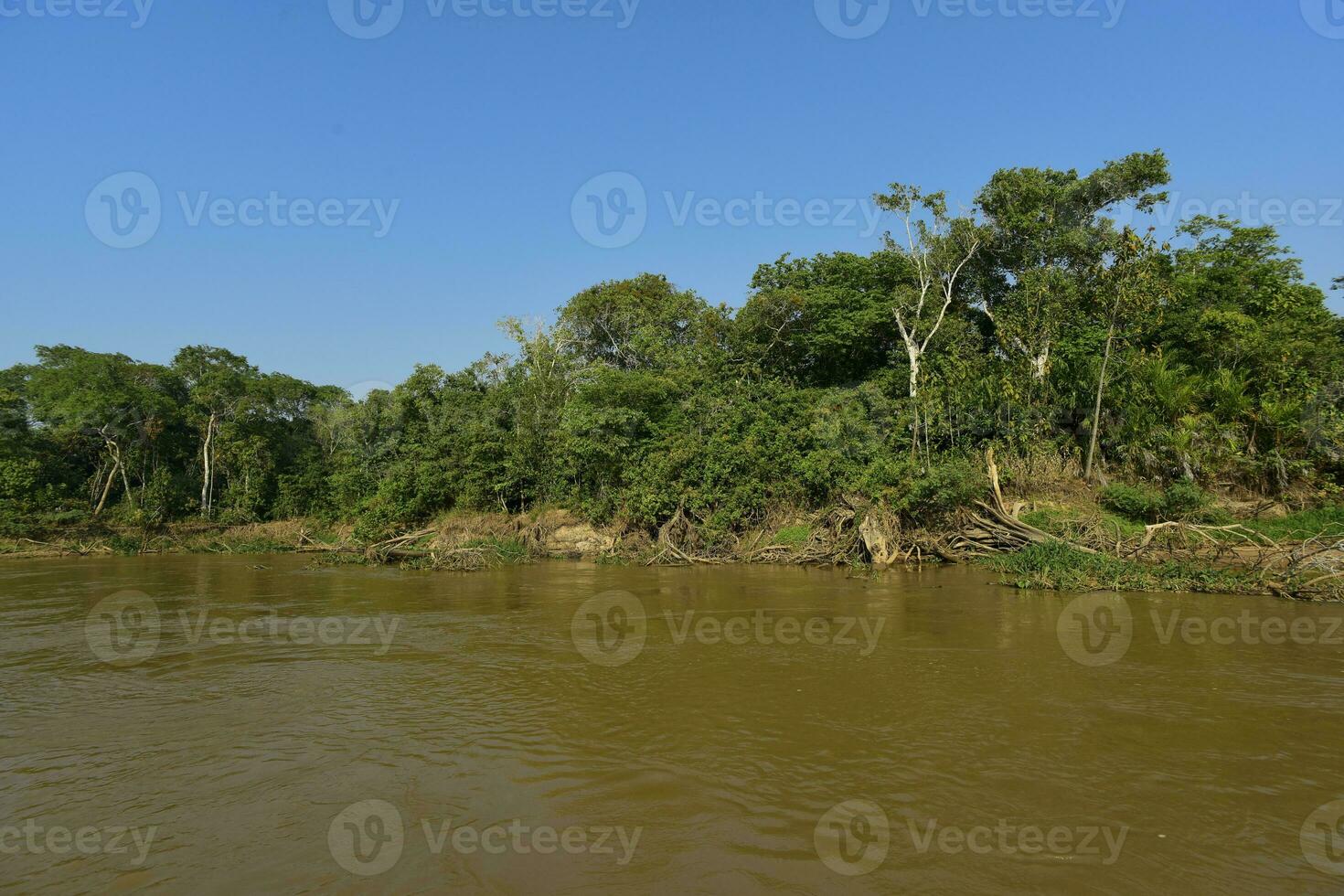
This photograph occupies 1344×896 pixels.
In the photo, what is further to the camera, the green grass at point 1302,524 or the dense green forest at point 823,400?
the dense green forest at point 823,400

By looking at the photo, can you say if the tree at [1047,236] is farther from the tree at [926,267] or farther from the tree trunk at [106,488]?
the tree trunk at [106,488]

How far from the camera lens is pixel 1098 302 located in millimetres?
17562

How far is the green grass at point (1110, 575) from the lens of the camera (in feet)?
37.2

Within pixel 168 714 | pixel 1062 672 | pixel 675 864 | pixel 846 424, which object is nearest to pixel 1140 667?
pixel 1062 672

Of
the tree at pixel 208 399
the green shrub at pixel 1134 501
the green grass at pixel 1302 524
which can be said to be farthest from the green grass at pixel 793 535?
the tree at pixel 208 399

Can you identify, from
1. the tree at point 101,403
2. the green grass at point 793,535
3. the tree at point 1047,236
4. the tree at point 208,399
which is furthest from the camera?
the tree at point 208,399

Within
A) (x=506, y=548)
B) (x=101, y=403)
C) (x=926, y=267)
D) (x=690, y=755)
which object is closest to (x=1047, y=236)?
(x=926, y=267)

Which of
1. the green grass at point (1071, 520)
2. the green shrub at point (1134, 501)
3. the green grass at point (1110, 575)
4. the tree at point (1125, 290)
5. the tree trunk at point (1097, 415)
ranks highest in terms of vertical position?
the tree at point (1125, 290)

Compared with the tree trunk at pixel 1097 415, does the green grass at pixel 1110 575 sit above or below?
below

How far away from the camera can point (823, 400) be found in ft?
68.3

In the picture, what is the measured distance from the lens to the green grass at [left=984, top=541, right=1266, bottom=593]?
11328 millimetres

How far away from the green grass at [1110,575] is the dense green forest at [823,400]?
280 centimetres

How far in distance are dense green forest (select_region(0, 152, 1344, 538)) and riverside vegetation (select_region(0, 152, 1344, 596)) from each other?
10 centimetres

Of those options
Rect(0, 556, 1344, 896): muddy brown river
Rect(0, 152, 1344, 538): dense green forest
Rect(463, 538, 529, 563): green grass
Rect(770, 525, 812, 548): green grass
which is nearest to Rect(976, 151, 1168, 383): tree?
Rect(0, 152, 1344, 538): dense green forest
